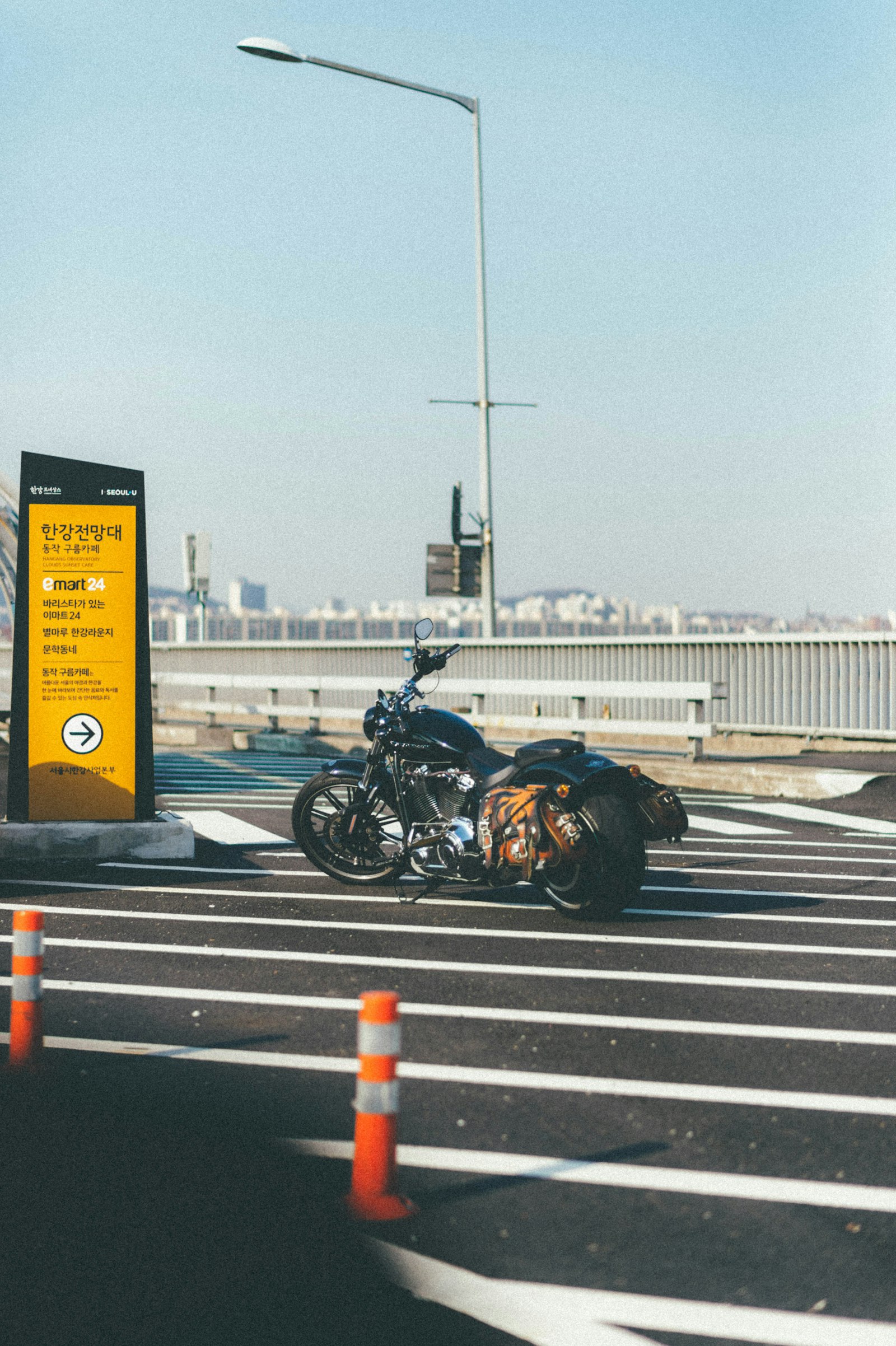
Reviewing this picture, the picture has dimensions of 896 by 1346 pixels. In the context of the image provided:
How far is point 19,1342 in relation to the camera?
11.1 ft

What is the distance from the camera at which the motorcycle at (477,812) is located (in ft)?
26.6

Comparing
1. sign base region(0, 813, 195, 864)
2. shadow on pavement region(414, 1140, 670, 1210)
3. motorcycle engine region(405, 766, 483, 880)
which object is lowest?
shadow on pavement region(414, 1140, 670, 1210)

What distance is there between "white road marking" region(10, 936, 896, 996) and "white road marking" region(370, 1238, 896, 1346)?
3.31m

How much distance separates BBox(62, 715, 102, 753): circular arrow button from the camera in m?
Result: 10.3

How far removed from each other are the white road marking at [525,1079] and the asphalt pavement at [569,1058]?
0.01 meters

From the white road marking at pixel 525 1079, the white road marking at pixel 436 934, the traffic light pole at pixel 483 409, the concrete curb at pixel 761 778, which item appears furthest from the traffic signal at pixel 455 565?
the white road marking at pixel 525 1079

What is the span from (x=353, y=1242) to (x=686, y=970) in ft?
11.7

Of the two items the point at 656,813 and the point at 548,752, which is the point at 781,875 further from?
the point at 548,752

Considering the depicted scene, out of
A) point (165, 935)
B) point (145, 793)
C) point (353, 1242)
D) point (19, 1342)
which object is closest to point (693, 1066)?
point (353, 1242)

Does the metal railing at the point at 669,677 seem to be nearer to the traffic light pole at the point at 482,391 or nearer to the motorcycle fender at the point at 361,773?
the traffic light pole at the point at 482,391

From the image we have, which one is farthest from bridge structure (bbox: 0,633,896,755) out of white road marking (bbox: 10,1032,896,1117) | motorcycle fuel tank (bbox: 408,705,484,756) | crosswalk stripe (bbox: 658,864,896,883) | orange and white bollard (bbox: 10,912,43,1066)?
orange and white bollard (bbox: 10,912,43,1066)

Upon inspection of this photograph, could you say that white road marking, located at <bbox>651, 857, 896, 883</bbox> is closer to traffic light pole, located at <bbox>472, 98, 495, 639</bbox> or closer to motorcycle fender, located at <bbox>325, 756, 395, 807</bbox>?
motorcycle fender, located at <bbox>325, 756, 395, 807</bbox>

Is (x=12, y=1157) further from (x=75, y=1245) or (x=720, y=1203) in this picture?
(x=720, y=1203)

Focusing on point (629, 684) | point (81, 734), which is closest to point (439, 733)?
point (81, 734)
